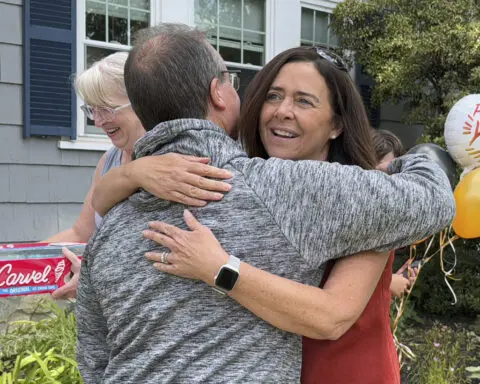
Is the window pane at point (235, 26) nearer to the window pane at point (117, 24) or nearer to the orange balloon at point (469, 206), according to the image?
the window pane at point (117, 24)

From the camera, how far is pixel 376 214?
1189 millimetres

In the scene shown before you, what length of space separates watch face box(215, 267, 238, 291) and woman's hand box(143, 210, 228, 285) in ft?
0.04

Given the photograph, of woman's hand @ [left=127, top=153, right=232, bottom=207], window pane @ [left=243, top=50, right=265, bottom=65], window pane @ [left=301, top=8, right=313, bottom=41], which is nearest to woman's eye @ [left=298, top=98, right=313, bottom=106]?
woman's hand @ [left=127, top=153, right=232, bottom=207]

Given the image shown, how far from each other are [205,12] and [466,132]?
322 centimetres

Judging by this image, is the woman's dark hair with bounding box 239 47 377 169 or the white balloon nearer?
the woman's dark hair with bounding box 239 47 377 169

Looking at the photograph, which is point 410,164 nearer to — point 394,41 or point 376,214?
point 376,214

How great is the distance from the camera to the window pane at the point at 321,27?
7.01 m

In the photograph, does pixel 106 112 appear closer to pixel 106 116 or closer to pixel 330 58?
Answer: pixel 106 116

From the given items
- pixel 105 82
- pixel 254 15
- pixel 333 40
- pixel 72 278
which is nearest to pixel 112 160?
pixel 105 82

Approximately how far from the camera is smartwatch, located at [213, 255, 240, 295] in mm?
1187

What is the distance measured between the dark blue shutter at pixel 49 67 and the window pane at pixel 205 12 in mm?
1356

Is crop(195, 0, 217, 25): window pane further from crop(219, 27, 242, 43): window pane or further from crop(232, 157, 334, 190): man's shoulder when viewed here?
crop(232, 157, 334, 190): man's shoulder

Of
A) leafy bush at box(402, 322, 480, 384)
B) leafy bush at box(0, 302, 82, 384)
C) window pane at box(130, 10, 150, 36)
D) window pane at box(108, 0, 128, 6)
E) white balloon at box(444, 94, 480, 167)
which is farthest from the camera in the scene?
window pane at box(130, 10, 150, 36)

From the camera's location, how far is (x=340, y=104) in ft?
4.93
